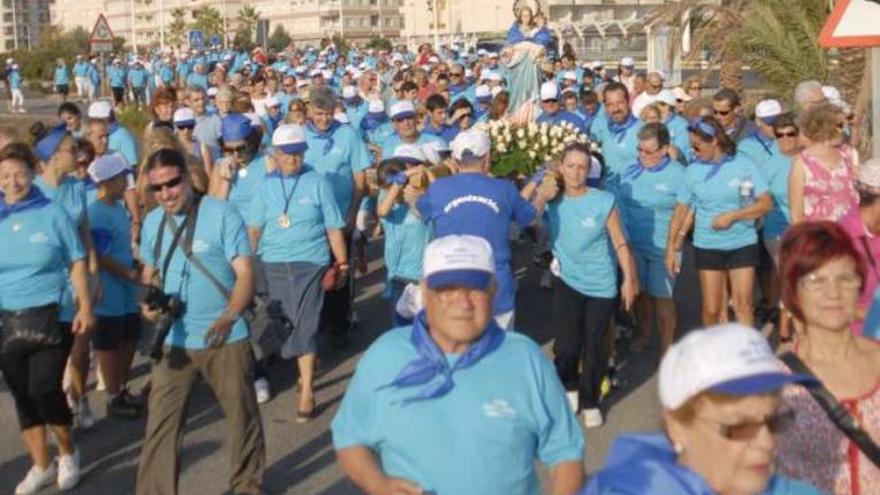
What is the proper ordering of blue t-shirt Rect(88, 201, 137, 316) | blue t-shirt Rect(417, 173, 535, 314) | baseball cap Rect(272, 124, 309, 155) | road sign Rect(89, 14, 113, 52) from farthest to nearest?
road sign Rect(89, 14, 113, 52), baseball cap Rect(272, 124, 309, 155), blue t-shirt Rect(88, 201, 137, 316), blue t-shirt Rect(417, 173, 535, 314)

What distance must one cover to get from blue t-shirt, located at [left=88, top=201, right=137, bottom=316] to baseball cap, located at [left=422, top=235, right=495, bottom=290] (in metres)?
4.61

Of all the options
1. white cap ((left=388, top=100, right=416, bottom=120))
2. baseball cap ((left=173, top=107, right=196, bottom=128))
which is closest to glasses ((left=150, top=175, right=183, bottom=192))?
white cap ((left=388, top=100, right=416, bottom=120))

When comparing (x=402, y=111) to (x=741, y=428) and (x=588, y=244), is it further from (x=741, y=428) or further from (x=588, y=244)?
(x=741, y=428)

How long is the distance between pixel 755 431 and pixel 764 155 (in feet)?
24.1

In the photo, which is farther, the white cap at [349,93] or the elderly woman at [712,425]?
the white cap at [349,93]

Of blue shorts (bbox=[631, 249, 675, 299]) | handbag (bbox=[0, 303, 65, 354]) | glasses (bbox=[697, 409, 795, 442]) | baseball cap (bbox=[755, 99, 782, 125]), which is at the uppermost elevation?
baseball cap (bbox=[755, 99, 782, 125])

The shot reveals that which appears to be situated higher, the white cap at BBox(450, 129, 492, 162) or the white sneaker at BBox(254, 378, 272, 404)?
the white cap at BBox(450, 129, 492, 162)

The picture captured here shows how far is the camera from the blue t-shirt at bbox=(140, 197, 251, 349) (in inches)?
237

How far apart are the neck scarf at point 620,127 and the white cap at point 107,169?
4839mm

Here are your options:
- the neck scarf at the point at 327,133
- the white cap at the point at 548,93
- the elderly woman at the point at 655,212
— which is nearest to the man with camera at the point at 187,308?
the elderly woman at the point at 655,212

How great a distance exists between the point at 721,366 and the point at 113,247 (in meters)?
5.98

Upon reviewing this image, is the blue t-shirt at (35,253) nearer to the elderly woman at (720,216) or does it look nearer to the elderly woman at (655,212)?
the elderly woman at (655,212)

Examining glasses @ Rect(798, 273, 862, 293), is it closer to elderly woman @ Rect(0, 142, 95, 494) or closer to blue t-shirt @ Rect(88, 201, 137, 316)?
elderly woman @ Rect(0, 142, 95, 494)

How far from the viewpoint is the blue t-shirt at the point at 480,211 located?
22.3 ft
